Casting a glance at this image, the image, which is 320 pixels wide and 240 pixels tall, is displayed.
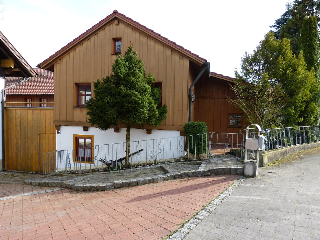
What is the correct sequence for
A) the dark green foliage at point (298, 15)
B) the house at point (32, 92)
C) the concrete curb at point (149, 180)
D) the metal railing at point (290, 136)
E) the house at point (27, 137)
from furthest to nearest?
the dark green foliage at point (298, 15)
the house at point (32, 92)
the house at point (27, 137)
the metal railing at point (290, 136)
the concrete curb at point (149, 180)

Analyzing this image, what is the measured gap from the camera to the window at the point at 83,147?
13.2m

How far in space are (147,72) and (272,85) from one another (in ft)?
17.3

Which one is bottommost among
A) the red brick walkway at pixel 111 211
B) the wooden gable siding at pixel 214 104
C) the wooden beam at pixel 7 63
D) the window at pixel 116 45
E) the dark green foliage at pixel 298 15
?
the red brick walkway at pixel 111 211

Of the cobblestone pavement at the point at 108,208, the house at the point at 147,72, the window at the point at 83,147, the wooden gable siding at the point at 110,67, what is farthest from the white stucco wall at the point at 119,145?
the cobblestone pavement at the point at 108,208

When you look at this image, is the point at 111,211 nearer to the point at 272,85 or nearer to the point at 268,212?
the point at 268,212

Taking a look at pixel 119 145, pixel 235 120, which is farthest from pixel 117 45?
pixel 235 120

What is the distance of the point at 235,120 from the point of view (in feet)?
43.4

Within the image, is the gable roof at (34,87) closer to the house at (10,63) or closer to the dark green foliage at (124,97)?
the house at (10,63)

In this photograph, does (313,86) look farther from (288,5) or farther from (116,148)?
(288,5)

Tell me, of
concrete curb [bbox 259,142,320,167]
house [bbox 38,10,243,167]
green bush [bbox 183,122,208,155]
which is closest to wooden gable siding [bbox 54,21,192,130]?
house [bbox 38,10,243,167]

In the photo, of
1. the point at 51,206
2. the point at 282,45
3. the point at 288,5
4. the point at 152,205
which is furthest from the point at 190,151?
the point at 288,5

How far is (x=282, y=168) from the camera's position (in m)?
8.88

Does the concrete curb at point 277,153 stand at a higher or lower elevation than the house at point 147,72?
lower

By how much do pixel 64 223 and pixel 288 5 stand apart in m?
29.2
